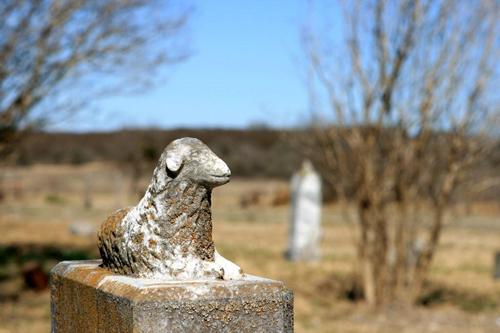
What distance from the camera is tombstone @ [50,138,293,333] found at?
3098 mm

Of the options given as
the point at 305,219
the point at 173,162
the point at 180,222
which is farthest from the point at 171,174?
the point at 305,219

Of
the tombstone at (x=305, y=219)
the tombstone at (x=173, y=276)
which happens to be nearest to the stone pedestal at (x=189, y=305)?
the tombstone at (x=173, y=276)

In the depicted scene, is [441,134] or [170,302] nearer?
[170,302]

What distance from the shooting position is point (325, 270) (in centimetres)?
1277

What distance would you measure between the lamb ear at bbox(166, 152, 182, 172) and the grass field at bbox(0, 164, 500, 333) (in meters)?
5.31

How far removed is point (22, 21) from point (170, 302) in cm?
811

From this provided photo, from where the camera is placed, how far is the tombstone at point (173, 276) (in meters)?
3.10

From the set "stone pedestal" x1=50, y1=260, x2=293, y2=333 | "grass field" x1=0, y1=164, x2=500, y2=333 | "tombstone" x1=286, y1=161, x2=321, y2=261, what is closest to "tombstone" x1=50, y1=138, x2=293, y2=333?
"stone pedestal" x1=50, y1=260, x2=293, y2=333

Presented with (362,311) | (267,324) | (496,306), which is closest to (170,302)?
(267,324)

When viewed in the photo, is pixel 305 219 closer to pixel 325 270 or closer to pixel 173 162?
pixel 325 270

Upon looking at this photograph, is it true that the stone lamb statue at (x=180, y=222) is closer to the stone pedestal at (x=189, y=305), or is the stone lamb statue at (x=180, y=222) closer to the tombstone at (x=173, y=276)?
the tombstone at (x=173, y=276)

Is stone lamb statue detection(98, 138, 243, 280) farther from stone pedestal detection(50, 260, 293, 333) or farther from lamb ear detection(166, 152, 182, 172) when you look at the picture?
stone pedestal detection(50, 260, 293, 333)

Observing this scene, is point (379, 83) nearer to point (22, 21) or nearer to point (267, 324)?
point (22, 21)

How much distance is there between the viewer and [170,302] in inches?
121
